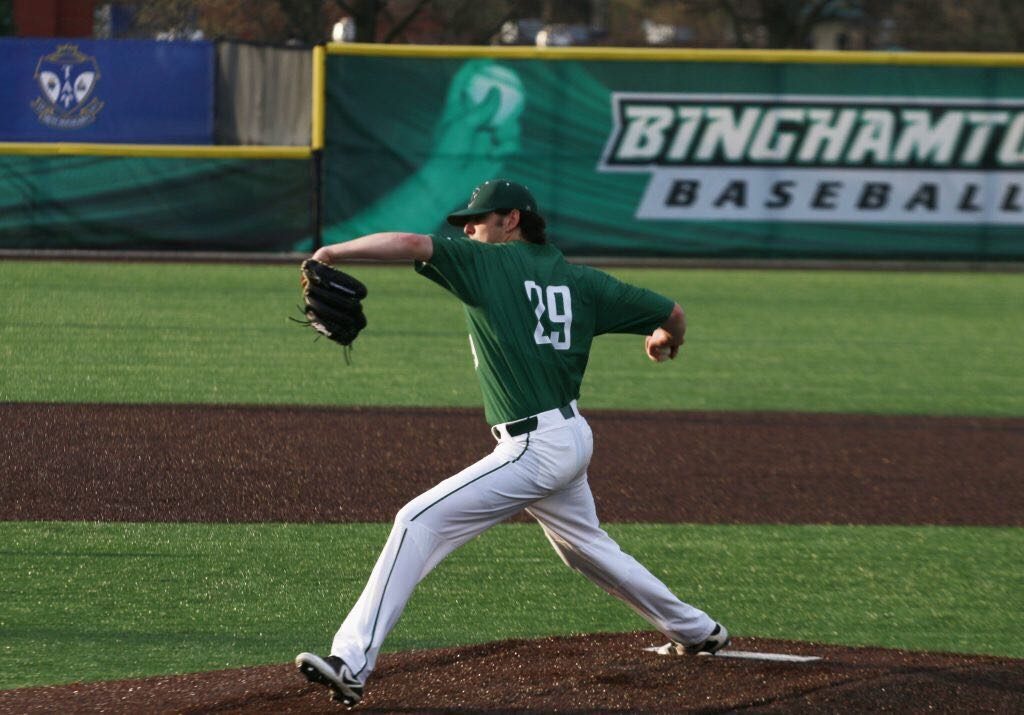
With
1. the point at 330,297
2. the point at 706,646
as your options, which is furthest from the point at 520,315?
the point at 706,646

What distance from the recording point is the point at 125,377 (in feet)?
38.1

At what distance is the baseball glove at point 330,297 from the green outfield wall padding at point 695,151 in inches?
585

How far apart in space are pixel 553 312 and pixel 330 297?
2.38ft

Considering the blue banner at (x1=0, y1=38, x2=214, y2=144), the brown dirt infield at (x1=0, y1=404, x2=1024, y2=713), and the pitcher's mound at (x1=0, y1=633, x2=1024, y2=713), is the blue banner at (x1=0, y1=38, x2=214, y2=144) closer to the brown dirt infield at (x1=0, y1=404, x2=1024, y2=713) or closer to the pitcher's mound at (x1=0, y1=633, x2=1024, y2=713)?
the brown dirt infield at (x1=0, y1=404, x2=1024, y2=713)

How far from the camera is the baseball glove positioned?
4.75 meters

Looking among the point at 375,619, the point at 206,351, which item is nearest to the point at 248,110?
the point at 206,351

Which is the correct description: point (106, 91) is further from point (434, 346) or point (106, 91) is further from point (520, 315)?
point (520, 315)

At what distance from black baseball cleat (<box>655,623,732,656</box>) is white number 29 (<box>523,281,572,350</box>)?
3.78 feet

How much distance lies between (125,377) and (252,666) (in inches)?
263

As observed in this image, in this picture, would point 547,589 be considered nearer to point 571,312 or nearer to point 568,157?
point 571,312

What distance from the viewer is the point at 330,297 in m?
4.78

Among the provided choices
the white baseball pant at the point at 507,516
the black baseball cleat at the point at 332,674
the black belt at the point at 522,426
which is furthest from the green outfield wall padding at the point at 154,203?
the black baseball cleat at the point at 332,674

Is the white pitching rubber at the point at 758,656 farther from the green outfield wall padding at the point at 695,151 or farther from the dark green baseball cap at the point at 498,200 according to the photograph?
the green outfield wall padding at the point at 695,151

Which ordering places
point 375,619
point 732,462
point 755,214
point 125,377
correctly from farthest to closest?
point 755,214
point 125,377
point 732,462
point 375,619
